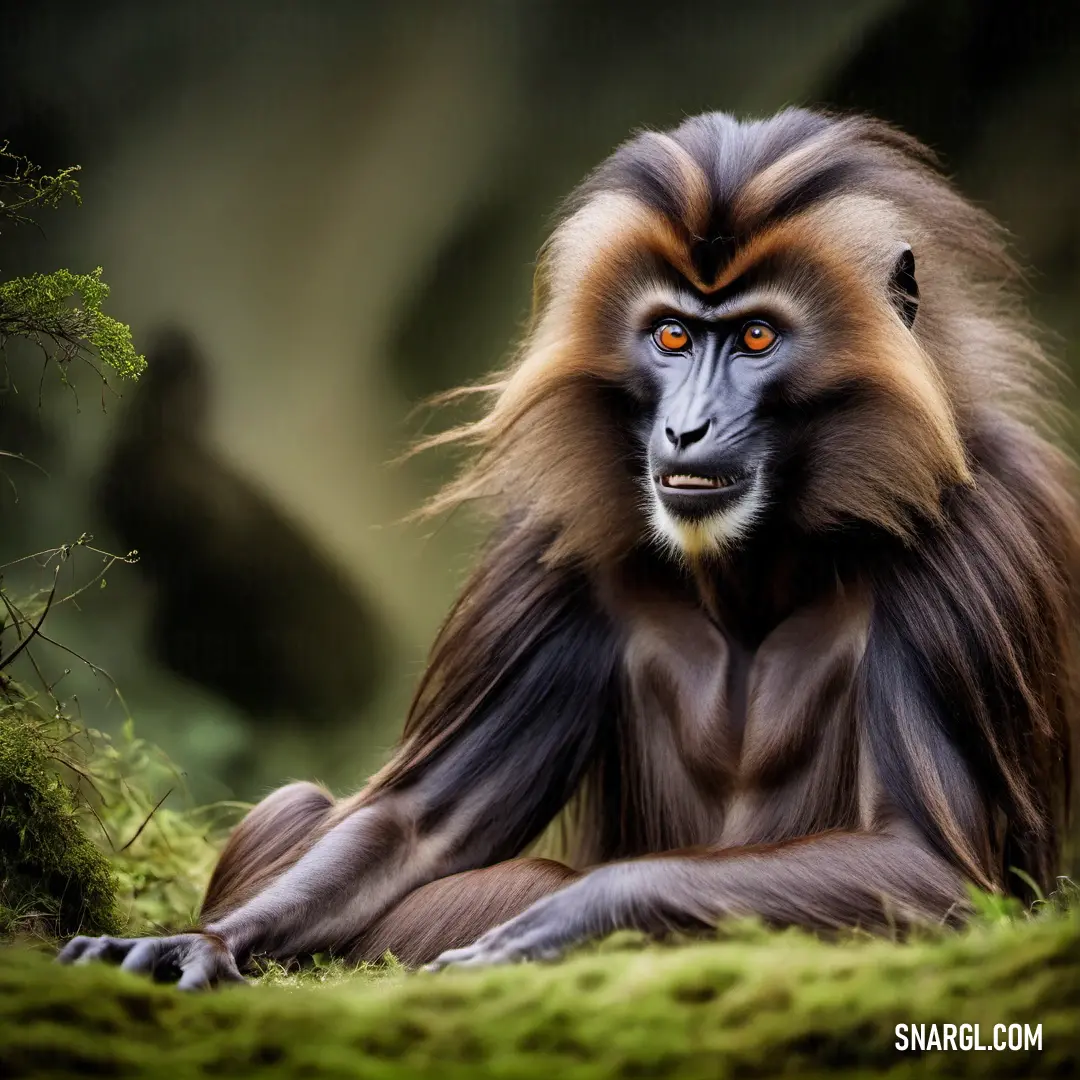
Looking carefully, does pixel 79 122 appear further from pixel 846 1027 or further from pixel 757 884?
pixel 846 1027

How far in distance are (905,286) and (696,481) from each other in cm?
82

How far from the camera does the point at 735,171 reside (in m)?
4.14

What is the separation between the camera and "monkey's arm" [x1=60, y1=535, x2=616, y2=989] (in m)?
4.38

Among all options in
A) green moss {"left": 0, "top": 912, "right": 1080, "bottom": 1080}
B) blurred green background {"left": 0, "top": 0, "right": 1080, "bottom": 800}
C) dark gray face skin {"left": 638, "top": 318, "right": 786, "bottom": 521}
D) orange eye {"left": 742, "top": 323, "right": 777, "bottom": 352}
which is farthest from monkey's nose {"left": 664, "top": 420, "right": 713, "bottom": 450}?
blurred green background {"left": 0, "top": 0, "right": 1080, "bottom": 800}

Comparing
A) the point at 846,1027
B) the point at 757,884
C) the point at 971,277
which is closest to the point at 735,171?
the point at 971,277

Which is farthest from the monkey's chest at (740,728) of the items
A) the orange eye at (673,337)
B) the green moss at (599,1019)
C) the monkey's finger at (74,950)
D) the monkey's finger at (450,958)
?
the monkey's finger at (74,950)

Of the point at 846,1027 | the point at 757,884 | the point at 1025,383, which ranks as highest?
the point at 1025,383

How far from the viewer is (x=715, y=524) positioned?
4004 millimetres

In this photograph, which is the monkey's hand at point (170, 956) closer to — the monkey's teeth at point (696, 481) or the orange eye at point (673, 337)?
the monkey's teeth at point (696, 481)

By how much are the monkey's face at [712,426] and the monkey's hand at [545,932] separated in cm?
101

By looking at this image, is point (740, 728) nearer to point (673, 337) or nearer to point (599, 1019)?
point (673, 337)

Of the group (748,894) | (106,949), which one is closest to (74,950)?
(106,949)

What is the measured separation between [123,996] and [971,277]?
3.39 m

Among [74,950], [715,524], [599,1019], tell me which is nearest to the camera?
[599,1019]
